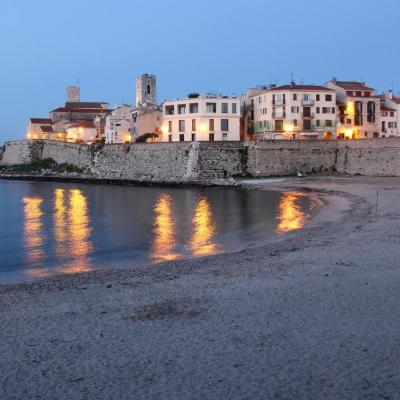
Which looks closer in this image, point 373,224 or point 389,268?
point 389,268

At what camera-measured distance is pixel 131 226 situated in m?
27.0

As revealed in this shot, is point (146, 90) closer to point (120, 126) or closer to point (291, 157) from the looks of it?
point (120, 126)

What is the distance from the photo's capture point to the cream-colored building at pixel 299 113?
65.3 m

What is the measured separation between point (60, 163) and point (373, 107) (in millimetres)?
42550

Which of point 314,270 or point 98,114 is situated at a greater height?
point 98,114

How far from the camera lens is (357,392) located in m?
6.25

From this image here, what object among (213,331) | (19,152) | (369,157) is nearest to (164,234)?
(213,331)

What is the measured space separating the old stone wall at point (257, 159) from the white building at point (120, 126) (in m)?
16.4

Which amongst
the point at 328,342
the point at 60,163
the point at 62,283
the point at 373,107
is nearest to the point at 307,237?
the point at 62,283

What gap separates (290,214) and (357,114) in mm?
43828

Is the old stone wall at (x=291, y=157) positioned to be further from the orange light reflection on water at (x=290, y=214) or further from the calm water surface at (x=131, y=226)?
the orange light reflection on water at (x=290, y=214)

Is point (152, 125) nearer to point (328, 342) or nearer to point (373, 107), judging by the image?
point (373, 107)

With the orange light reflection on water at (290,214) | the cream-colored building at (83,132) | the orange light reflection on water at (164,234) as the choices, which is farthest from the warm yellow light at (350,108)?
the cream-colored building at (83,132)

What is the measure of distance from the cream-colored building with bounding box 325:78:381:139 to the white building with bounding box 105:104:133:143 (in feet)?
95.3
